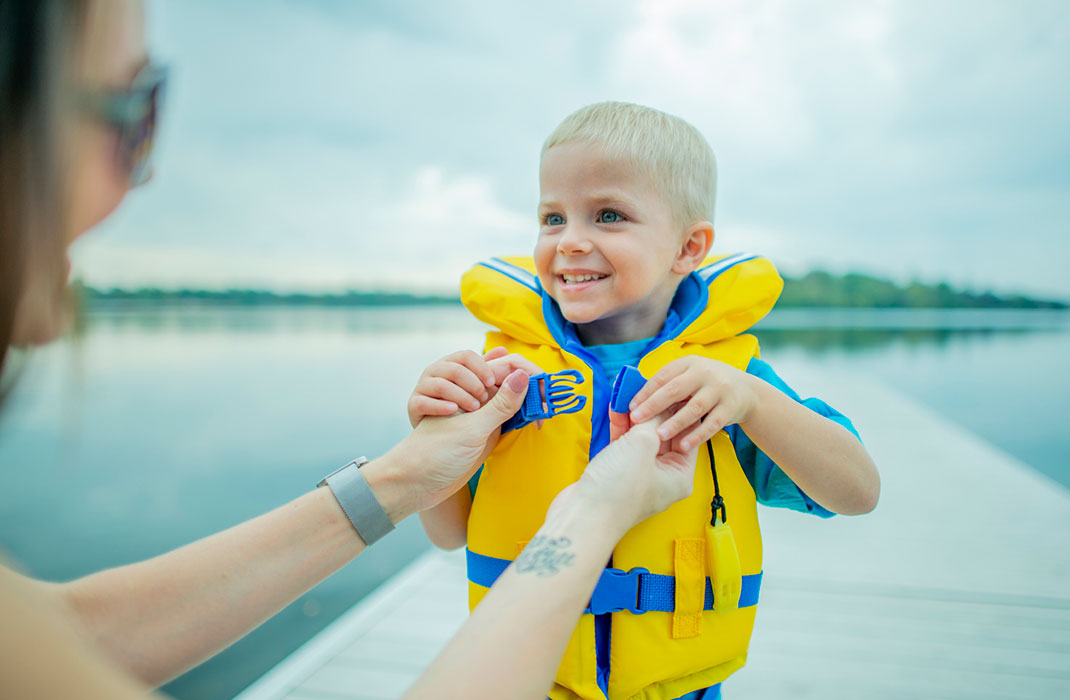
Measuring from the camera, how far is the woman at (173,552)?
573 millimetres

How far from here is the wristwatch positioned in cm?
130

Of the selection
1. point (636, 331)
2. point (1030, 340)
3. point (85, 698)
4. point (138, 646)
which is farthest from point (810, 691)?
point (1030, 340)

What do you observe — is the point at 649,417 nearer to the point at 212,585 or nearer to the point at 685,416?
the point at 685,416

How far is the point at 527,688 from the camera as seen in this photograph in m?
0.77

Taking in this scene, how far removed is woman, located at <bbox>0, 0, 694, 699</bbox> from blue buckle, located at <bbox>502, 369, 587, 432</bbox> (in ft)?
0.10

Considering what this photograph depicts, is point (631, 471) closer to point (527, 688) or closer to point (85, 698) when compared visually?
point (527, 688)

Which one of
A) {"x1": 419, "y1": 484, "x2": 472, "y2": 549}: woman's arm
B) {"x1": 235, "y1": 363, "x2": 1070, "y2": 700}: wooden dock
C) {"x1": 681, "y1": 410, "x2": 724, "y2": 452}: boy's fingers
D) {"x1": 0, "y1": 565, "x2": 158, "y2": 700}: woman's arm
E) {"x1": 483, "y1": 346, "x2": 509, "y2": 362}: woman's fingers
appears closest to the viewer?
{"x1": 0, "y1": 565, "x2": 158, "y2": 700}: woman's arm

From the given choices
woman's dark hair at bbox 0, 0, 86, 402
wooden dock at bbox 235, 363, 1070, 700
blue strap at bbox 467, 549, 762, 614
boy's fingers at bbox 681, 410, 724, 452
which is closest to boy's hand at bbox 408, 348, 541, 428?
boy's fingers at bbox 681, 410, 724, 452

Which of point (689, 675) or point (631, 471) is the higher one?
point (631, 471)

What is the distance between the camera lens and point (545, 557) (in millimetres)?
919

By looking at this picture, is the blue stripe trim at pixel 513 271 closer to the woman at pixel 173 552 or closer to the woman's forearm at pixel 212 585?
the woman at pixel 173 552

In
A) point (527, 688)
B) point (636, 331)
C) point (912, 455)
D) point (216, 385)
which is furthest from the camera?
point (216, 385)

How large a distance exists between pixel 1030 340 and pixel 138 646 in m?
32.9

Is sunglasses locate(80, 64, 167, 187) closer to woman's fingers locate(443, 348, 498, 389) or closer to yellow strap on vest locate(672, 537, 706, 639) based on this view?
woman's fingers locate(443, 348, 498, 389)
